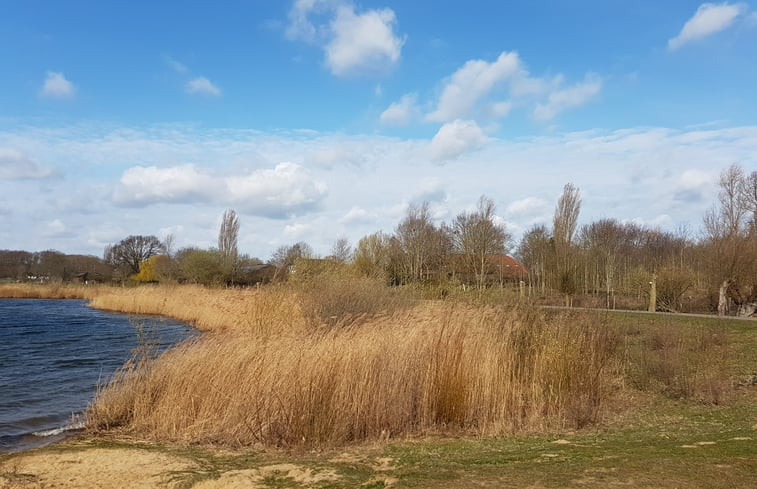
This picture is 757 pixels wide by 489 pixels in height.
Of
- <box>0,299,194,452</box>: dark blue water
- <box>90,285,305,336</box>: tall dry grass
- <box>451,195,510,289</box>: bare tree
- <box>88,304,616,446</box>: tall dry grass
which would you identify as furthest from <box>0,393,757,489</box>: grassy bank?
<box>451,195,510,289</box>: bare tree

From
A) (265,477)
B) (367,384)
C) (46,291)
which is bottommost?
(265,477)

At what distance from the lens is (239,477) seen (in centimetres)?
508

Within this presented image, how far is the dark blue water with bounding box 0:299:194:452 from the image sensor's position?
30.2 feet

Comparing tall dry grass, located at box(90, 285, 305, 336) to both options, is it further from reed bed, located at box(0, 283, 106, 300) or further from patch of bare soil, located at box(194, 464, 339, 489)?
reed bed, located at box(0, 283, 106, 300)

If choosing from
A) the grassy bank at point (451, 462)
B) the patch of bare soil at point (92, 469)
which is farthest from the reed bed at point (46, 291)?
the grassy bank at point (451, 462)

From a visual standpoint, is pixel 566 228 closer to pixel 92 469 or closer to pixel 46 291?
pixel 92 469

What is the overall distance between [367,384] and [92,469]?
326 centimetres

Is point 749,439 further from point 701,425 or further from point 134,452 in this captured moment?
point 134,452

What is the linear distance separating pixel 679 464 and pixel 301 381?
4401mm

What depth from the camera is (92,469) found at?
578cm

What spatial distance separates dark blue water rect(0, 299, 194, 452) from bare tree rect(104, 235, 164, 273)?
48.5m

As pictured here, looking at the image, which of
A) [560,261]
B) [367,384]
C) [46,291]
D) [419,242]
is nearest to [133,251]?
[46,291]

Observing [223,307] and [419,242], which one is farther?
[419,242]

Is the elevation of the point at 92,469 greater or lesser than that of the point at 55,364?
greater
